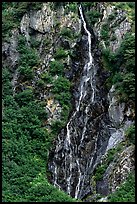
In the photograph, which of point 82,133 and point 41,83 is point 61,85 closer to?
point 41,83

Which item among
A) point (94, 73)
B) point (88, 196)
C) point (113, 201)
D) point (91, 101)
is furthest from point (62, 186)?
point (94, 73)

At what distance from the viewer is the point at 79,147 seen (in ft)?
90.0

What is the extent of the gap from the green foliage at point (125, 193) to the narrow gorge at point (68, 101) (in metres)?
0.05

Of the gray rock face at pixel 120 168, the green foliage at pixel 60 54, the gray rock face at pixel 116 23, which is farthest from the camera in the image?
the green foliage at pixel 60 54

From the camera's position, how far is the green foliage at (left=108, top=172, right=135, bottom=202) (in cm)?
2297

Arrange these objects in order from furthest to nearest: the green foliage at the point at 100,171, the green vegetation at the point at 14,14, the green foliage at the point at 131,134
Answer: the green vegetation at the point at 14,14
the green foliage at the point at 131,134
the green foliage at the point at 100,171

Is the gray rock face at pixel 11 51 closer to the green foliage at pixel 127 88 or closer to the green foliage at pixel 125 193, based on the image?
the green foliage at pixel 127 88

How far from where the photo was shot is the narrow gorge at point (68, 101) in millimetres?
25047

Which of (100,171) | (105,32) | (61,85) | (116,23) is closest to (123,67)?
(105,32)

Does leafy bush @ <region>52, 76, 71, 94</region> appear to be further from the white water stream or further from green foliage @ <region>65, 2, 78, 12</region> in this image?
green foliage @ <region>65, 2, 78, 12</region>

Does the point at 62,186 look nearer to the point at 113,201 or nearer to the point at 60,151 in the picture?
the point at 60,151

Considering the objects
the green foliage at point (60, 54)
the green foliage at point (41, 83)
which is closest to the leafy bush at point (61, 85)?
the green foliage at point (41, 83)

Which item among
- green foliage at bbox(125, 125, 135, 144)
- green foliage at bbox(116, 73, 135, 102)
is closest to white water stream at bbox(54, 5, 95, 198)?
green foliage at bbox(116, 73, 135, 102)

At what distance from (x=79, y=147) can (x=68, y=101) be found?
3401 mm
